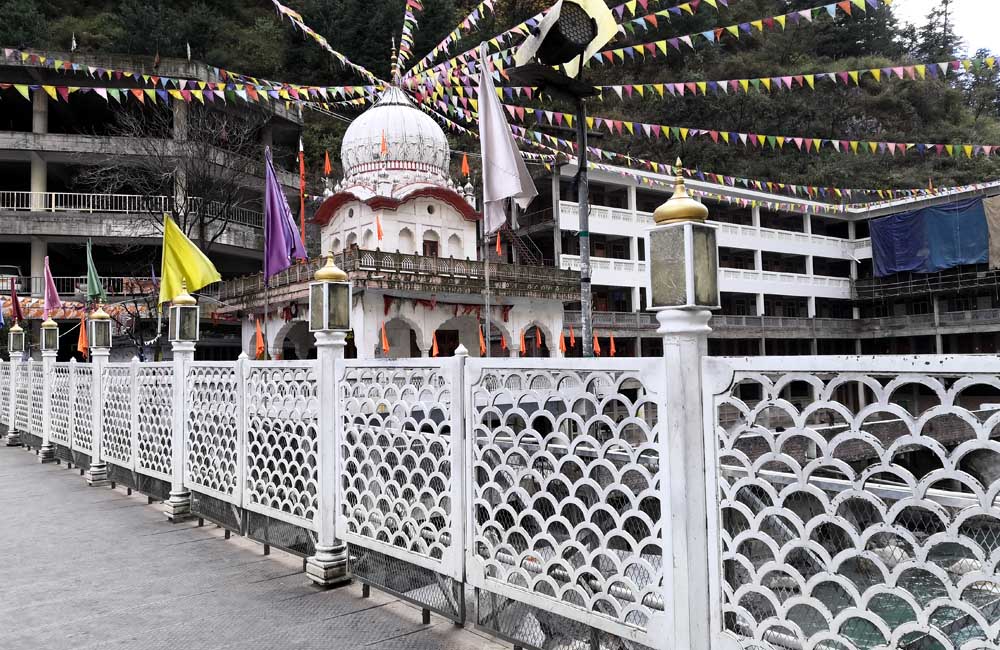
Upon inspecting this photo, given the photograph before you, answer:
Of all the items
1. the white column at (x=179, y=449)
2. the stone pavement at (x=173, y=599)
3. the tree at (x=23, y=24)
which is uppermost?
the tree at (x=23, y=24)

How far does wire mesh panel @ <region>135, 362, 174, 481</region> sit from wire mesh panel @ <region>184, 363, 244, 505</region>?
0.55 metres

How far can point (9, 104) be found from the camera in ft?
94.6

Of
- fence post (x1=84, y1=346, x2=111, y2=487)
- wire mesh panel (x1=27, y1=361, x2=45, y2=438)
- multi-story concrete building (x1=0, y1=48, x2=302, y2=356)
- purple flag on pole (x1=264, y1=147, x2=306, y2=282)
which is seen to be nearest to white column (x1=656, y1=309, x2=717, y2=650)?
purple flag on pole (x1=264, y1=147, x2=306, y2=282)

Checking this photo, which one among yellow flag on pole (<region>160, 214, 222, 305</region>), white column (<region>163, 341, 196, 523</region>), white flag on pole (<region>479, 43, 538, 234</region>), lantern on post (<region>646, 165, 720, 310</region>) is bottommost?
white column (<region>163, 341, 196, 523</region>)

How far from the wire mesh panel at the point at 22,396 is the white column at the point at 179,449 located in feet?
26.6

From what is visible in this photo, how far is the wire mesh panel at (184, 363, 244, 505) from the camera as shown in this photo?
6825mm

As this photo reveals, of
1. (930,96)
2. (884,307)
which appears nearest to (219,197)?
(884,307)

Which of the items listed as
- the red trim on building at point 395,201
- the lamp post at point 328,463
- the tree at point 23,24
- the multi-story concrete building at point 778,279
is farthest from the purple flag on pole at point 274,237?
the tree at point 23,24

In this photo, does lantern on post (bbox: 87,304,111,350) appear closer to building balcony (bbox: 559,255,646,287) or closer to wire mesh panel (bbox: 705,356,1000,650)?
wire mesh panel (bbox: 705,356,1000,650)

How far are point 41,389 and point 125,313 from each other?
1140 centimetres

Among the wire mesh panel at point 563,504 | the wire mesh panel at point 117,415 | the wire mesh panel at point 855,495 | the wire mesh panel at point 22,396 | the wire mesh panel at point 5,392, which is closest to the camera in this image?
the wire mesh panel at point 855,495

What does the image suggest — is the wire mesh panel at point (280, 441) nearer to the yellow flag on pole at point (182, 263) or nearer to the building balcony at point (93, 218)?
the yellow flag on pole at point (182, 263)

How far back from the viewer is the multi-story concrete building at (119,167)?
2338 centimetres

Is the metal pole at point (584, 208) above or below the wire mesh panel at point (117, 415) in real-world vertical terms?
above
